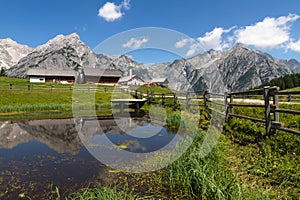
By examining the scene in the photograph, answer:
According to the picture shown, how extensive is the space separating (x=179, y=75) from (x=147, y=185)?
530 cm

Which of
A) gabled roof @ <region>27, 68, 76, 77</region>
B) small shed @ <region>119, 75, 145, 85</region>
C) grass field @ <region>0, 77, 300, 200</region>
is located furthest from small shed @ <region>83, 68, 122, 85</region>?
gabled roof @ <region>27, 68, 76, 77</region>

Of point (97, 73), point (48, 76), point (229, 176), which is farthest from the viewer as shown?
point (48, 76)

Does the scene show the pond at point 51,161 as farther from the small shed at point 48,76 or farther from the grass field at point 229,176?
the small shed at point 48,76

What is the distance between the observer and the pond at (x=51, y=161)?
4133 mm

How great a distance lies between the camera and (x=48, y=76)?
A: 67000mm

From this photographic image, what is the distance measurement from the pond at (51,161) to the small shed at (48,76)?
63.0 m

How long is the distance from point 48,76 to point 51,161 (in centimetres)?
6930

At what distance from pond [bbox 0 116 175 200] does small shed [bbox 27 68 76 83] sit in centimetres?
6302

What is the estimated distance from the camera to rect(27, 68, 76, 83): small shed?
64.6 metres

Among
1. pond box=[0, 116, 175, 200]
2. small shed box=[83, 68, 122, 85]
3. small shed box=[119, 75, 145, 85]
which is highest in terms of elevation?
small shed box=[83, 68, 122, 85]

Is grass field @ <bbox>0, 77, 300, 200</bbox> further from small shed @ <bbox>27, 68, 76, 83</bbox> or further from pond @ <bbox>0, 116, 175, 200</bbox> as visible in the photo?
small shed @ <bbox>27, 68, 76, 83</bbox>

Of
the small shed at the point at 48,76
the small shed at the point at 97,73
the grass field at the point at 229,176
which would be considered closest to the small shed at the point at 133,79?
the small shed at the point at 97,73

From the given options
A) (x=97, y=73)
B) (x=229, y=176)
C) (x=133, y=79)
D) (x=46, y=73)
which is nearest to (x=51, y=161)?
(x=229, y=176)

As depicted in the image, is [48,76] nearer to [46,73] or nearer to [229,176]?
[46,73]
